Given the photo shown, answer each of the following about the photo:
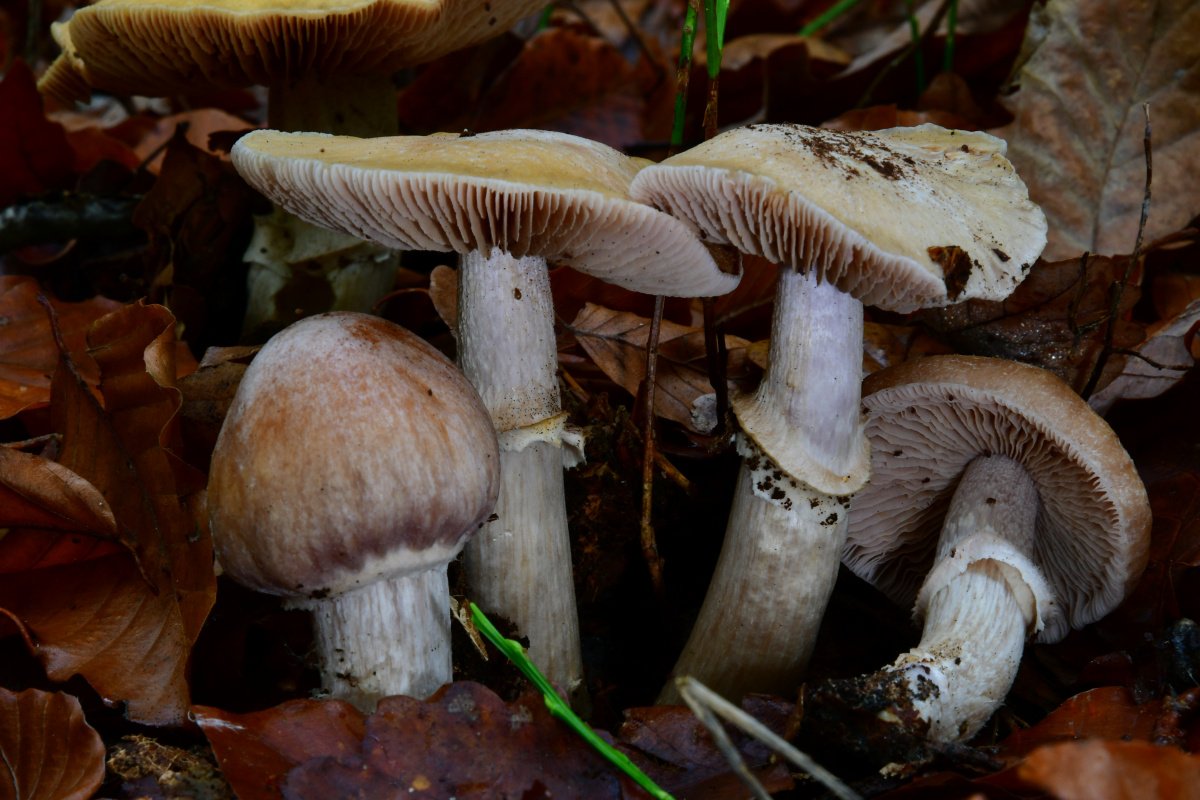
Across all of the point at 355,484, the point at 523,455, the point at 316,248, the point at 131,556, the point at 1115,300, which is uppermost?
the point at 1115,300

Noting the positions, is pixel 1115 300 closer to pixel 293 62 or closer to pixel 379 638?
pixel 379 638

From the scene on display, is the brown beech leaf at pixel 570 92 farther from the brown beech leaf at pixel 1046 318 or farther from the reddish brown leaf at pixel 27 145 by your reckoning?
the brown beech leaf at pixel 1046 318

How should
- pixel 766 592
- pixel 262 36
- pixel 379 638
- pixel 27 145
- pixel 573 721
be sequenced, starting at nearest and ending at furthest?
1. pixel 573 721
2. pixel 379 638
3. pixel 766 592
4. pixel 262 36
5. pixel 27 145

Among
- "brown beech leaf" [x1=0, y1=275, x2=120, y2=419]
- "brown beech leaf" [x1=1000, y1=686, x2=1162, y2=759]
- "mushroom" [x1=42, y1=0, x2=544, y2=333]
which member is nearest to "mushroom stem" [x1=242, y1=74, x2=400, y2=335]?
"mushroom" [x1=42, y1=0, x2=544, y2=333]

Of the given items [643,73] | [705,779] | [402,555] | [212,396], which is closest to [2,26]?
[643,73]

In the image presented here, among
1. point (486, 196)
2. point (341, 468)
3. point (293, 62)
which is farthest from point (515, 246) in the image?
point (293, 62)

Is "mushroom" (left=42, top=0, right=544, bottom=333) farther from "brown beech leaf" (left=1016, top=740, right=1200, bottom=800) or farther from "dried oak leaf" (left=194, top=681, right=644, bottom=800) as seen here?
"brown beech leaf" (left=1016, top=740, right=1200, bottom=800)
